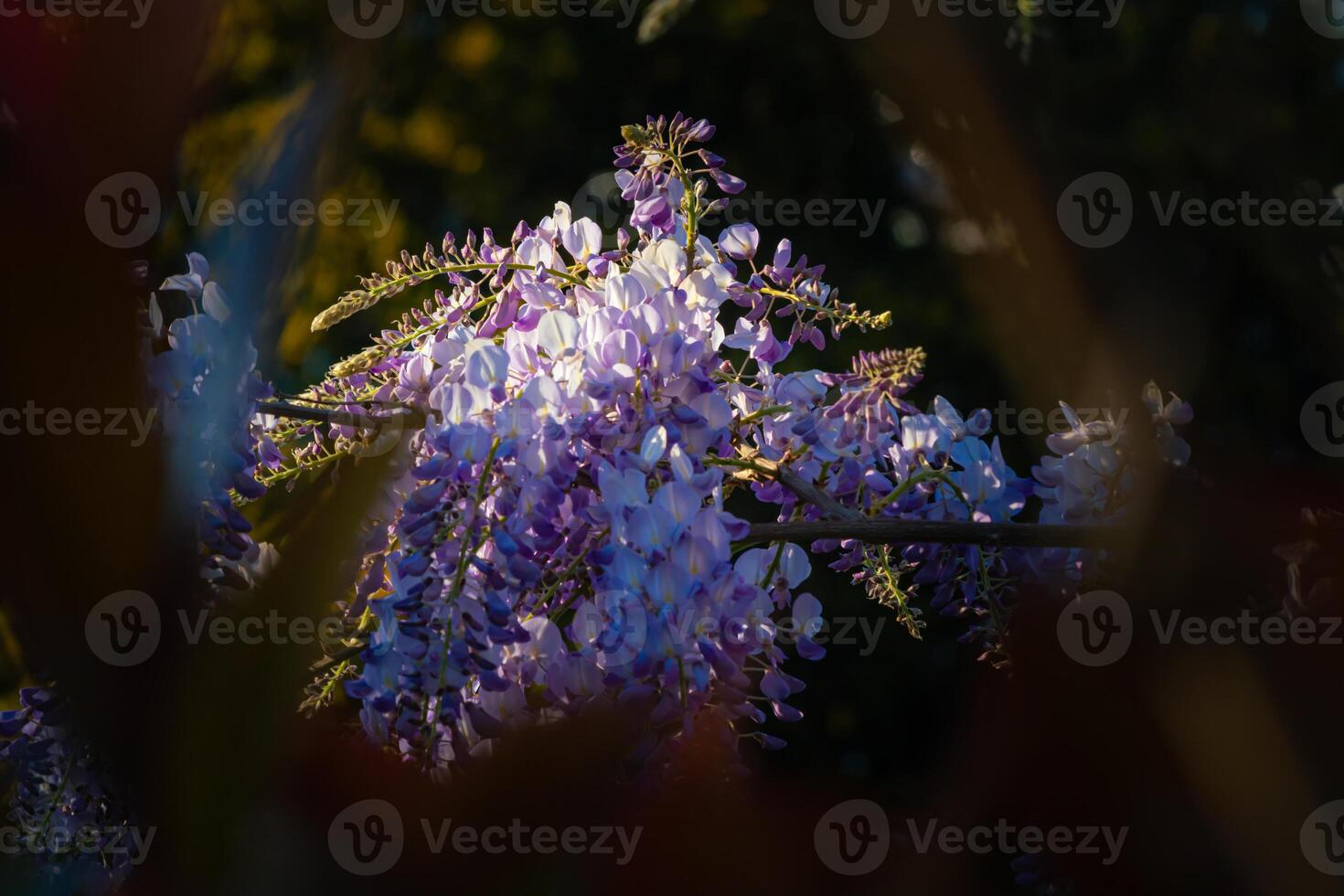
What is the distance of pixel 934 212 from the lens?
1935 mm

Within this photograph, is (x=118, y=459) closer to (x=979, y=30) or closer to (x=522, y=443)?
(x=522, y=443)

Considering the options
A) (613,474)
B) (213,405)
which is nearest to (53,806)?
(213,405)

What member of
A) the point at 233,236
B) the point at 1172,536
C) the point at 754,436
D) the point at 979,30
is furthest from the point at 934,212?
the point at 233,236

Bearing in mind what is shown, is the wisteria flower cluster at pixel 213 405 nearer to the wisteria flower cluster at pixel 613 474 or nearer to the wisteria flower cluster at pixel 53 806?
the wisteria flower cluster at pixel 613 474

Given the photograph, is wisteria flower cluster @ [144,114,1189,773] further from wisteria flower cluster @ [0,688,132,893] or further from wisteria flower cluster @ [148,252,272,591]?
wisteria flower cluster @ [0,688,132,893]

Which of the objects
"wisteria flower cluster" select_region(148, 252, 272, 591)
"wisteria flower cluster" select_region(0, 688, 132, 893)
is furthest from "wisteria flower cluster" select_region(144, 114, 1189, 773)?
"wisteria flower cluster" select_region(0, 688, 132, 893)

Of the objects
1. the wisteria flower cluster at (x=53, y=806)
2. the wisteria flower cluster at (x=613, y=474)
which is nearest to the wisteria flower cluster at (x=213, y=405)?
the wisteria flower cluster at (x=613, y=474)

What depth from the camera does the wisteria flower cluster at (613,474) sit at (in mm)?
580

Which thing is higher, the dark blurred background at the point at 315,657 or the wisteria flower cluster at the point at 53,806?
the dark blurred background at the point at 315,657

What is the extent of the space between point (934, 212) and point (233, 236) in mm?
1653

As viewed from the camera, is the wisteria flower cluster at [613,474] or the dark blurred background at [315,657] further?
the wisteria flower cluster at [613,474]

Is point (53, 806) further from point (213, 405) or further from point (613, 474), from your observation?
point (613, 474)

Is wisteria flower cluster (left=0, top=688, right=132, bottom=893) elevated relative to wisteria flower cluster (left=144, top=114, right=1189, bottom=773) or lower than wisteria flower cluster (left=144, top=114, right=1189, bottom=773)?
lower

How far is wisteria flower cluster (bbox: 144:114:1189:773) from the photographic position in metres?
0.58
